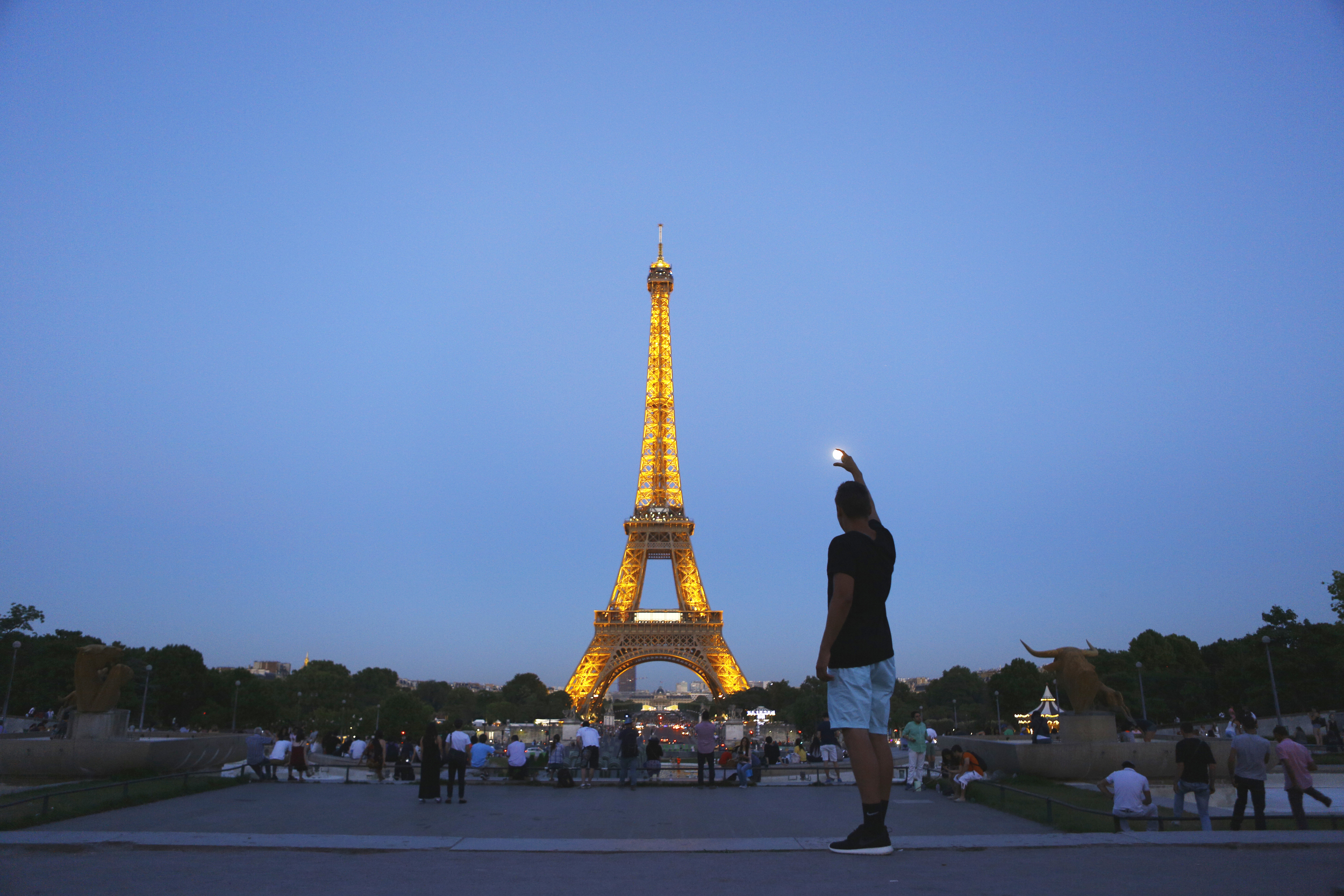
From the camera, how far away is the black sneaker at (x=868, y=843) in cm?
620

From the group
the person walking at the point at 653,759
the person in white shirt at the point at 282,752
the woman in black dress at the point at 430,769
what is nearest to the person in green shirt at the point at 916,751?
the person walking at the point at 653,759

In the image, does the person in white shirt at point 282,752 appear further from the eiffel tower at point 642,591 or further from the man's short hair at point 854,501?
the eiffel tower at point 642,591

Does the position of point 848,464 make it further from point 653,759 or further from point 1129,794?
point 653,759

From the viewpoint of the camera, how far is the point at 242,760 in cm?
2270

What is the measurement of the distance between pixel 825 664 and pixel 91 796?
10645 millimetres

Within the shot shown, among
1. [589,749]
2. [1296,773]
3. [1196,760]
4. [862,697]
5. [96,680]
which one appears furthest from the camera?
[589,749]

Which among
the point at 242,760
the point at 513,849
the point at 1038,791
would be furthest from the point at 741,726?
the point at 513,849

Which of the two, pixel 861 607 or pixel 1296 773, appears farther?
pixel 1296 773

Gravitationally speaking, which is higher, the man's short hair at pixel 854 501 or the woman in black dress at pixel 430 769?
the man's short hair at pixel 854 501

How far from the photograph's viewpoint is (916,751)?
16.0 m

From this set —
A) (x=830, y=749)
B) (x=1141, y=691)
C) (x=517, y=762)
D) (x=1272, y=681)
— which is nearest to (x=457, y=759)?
(x=517, y=762)

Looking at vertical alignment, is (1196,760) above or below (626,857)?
above

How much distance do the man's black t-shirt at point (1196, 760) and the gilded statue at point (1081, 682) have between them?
14.1ft

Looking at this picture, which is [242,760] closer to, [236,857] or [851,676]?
[236,857]
